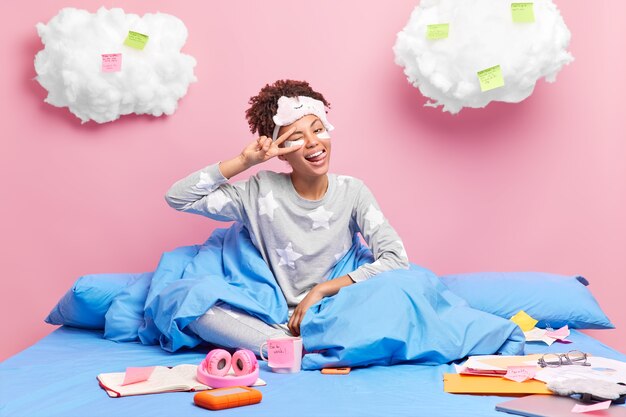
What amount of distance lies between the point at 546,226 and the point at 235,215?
1.27m

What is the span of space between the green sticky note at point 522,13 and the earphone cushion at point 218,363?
1593 mm

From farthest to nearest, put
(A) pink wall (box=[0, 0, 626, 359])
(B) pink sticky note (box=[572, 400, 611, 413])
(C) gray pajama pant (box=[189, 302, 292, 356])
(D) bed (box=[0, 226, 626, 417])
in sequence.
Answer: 1. (A) pink wall (box=[0, 0, 626, 359])
2. (C) gray pajama pant (box=[189, 302, 292, 356])
3. (D) bed (box=[0, 226, 626, 417])
4. (B) pink sticky note (box=[572, 400, 611, 413])

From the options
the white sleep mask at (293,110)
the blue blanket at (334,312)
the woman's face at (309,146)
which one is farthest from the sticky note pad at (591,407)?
the white sleep mask at (293,110)

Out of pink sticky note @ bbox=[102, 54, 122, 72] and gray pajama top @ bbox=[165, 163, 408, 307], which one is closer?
gray pajama top @ bbox=[165, 163, 408, 307]

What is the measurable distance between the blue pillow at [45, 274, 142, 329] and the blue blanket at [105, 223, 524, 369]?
0.14 ft

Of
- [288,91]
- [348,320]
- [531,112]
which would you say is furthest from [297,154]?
[531,112]

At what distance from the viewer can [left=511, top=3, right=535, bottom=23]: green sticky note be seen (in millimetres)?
2740

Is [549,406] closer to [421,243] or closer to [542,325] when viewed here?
[542,325]

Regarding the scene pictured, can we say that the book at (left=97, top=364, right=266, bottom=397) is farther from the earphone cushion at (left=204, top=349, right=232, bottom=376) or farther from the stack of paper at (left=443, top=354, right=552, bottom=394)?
the stack of paper at (left=443, top=354, right=552, bottom=394)

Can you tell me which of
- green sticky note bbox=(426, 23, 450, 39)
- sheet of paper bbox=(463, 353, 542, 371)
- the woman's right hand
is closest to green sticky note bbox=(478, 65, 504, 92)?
green sticky note bbox=(426, 23, 450, 39)

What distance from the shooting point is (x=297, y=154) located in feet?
8.27

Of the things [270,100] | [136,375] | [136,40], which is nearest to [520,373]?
[136,375]

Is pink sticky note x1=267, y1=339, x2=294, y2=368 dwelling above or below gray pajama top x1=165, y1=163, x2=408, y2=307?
below

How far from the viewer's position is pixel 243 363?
1880 millimetres
